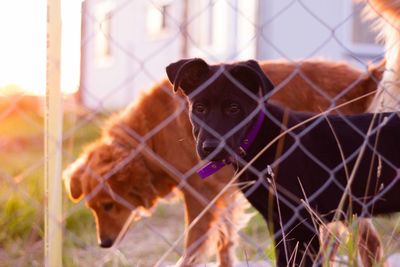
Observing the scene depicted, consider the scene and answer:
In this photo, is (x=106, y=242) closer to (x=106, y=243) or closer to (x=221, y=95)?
(x=106, y=243)

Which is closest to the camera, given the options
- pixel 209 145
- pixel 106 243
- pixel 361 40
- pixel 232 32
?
pixel 209 145

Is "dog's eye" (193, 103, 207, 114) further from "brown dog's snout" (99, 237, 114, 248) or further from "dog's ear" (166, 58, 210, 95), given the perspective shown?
"brown dog's snout" (99, 237, 114, 248)

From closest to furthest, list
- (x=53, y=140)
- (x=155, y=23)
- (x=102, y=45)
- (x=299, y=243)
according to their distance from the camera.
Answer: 1. (x=53, y=140)
2. (x=299, y=243)
3. (x=155, y=23)
4. (x=102, y=45)

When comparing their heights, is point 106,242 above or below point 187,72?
below

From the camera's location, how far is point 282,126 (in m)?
2.56

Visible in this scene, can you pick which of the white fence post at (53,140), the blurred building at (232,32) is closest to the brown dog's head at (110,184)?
the white fence post at (53,140)

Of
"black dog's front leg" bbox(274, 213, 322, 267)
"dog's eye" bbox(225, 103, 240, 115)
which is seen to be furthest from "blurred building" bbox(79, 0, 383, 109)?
"black dog's front leg" bbox(274, 213, 322, 267)

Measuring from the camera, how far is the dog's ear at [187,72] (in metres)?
2.46

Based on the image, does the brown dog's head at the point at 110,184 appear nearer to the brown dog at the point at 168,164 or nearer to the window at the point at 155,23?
the brown dog at the point at 168,164

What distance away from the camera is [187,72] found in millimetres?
2555

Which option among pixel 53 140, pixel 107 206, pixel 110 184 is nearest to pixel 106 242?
pixel 107 206

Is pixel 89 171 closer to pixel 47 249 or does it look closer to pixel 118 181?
pixel 118 181

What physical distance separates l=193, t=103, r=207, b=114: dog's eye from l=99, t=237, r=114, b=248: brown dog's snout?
4.93ft

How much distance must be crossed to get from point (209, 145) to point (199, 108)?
275 mm
